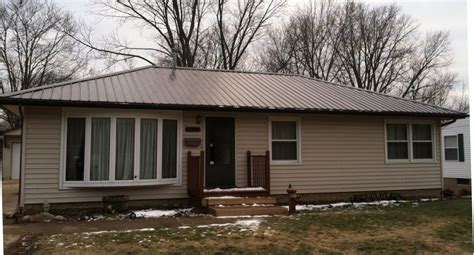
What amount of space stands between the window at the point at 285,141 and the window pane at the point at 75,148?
485 centimetres

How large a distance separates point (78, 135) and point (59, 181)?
112 centimetres

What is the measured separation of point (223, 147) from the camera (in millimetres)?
11289

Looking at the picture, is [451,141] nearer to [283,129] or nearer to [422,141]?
[422,141]

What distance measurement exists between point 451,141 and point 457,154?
2.30ft

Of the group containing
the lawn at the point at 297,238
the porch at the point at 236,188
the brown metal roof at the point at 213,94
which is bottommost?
the lawn at the point at 297,238

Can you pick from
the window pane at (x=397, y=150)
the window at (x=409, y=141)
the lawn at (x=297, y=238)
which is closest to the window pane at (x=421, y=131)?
the window at (x=409, y=141)

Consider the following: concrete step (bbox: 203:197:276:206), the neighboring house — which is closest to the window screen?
concrete step (bbox: 203:197:276:206)

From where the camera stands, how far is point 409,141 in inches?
512

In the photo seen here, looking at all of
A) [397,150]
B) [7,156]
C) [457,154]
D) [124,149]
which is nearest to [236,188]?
[124,149]

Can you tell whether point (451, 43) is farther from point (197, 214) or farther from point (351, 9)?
point (197, 214)

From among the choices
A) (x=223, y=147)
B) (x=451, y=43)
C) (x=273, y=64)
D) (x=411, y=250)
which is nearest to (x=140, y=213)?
(x=223, y=147)

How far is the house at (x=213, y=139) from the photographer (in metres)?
9.82

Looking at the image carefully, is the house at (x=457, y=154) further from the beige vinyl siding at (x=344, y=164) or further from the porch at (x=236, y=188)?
the porch at (x=236, y=188)

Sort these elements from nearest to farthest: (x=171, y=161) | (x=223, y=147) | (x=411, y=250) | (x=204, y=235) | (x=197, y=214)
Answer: (x=411, y=250)
(x=204, y=235)
(x=197, y=214)
(x=171, y=161)
(x=223, y=147)
